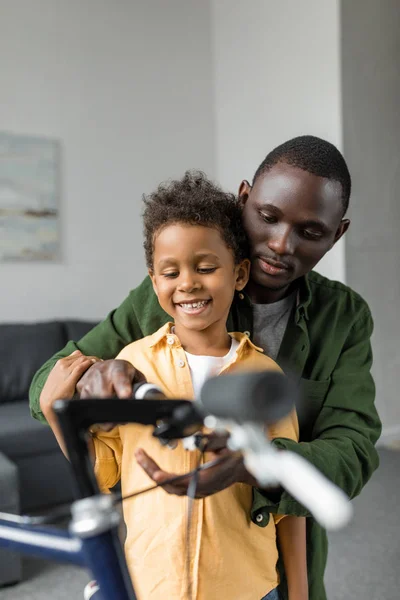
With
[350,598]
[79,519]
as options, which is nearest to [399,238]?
[350,598]

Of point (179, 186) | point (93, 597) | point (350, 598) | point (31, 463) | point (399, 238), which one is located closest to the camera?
point (93, 597)

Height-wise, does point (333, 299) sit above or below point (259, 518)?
above

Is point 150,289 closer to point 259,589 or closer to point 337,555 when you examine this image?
point 259,589

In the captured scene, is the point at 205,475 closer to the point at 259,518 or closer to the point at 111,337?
the point at 259,518

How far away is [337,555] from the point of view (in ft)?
8.30

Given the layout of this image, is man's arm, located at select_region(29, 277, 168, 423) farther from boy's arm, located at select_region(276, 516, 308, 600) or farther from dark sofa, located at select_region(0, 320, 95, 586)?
dark sofa, located at select_region(0, 320, 95, 586)

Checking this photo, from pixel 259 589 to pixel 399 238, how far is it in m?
3.41

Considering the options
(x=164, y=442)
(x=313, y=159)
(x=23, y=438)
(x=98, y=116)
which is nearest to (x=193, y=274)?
(x=313, y=159)

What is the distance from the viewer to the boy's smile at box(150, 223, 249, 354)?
95 cm

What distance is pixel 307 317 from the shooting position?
1151 millimetres

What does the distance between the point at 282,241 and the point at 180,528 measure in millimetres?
471

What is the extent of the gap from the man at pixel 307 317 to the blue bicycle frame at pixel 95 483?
390mm

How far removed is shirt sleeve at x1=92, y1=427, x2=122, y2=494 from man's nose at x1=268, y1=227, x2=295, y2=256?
0.38 m

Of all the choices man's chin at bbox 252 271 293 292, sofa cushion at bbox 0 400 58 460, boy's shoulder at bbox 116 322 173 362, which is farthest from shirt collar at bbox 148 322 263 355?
sofa cushion at bbox 0 400 58 460
